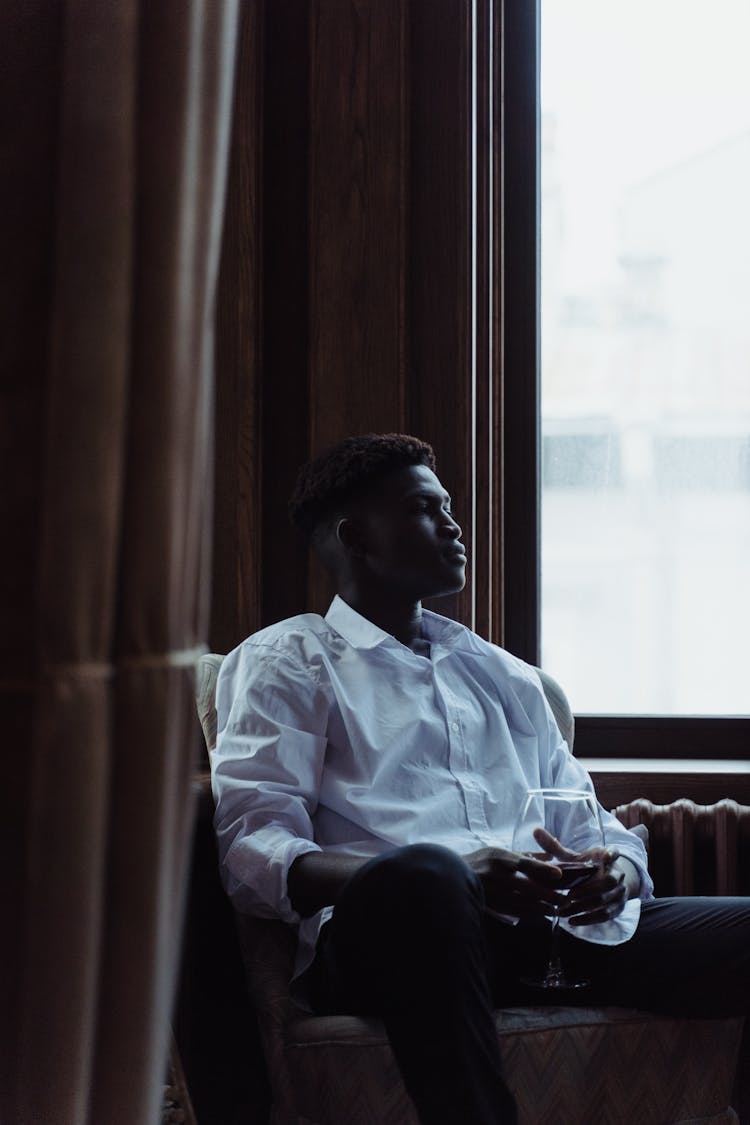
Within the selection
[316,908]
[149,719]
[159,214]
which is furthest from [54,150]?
[316,908]

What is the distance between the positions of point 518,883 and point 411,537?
0.65m

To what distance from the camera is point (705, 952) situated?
149 centimetres

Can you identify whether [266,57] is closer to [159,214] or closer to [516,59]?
[516,59]

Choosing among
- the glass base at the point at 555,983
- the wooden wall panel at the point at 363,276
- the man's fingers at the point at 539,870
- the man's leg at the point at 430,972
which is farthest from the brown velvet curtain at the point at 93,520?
the wooden wall panel at the point at 363,276

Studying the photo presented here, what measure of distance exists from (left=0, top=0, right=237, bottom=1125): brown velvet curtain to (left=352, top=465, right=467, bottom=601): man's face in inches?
49.8

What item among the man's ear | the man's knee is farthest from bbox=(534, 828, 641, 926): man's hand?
the man's ear

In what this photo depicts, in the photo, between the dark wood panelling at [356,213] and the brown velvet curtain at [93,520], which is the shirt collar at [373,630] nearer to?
the dark wood panelling at [356,213]

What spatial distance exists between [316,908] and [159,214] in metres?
1.13

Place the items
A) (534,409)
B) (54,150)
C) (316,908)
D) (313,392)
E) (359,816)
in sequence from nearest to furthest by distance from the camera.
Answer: (54,150), (316,908), (359,816), (313,392), (534,409)

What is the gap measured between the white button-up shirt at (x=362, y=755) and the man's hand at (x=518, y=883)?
18 centimetres

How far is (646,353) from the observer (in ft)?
8.17

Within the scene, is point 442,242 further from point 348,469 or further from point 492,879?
point 492,879

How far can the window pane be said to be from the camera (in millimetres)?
2465

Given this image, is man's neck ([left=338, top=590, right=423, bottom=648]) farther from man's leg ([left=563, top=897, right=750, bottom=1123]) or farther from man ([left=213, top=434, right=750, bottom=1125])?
man's leg ([left=563, top=897, right=750, bottom=1123])
